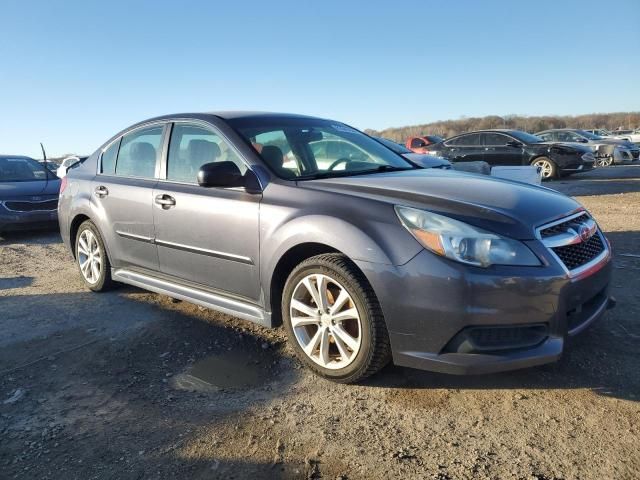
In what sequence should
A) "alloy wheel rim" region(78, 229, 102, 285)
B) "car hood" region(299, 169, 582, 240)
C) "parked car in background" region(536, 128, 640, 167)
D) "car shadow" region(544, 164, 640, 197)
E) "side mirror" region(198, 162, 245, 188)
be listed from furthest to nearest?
"parked car in background" region(536, 128, 640, 167), "car shadow" region(544, 164, 640, 197), "alloy wheel rim" region(78, 229, 102, 285), "side mirror" region(198, 162, 245, 188), "car hood" region(299, 169, 582, 240)

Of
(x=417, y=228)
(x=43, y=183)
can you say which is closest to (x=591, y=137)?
(x=43, y=183)

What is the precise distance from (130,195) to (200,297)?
1.19m

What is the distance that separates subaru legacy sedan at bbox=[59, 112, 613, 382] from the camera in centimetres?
254

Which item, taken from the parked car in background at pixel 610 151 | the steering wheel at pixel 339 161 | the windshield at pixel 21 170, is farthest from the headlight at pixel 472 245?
the parked car in background at pixel 610 151

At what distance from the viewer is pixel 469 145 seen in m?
14.6

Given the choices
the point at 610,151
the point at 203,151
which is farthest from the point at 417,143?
the point at 203,151

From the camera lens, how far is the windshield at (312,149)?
353cm

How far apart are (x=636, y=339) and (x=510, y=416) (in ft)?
4.33

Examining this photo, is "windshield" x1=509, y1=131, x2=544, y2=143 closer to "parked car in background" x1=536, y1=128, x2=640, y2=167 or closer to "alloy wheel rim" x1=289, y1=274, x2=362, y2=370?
"parked car in background" x1=536, y1=128, x2=640, y2=167

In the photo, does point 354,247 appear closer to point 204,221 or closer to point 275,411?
point 275,411

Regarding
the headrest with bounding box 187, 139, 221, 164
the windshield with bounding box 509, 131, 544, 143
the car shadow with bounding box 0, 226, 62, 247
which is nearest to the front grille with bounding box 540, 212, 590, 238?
the headrest with bounding box 187, 139, 221, 164

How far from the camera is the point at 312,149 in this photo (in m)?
3.86

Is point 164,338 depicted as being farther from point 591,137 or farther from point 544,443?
point 591,137

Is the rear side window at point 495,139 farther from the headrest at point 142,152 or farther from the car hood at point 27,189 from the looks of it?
the headrest at point 142,152
